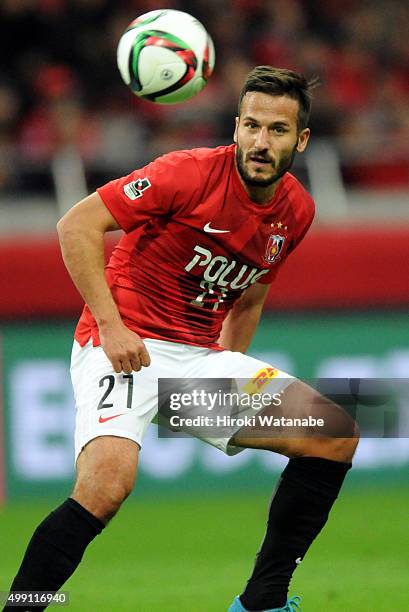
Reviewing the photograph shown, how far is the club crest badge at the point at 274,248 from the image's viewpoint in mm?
5066

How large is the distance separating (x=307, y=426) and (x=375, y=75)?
7.85 metres

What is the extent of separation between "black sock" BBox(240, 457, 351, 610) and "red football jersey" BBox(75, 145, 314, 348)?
0.69 meters

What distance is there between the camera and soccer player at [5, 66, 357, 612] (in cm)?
455

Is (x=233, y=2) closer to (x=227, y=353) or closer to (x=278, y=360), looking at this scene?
(x=278, y=360)

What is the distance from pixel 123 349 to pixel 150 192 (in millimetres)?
613

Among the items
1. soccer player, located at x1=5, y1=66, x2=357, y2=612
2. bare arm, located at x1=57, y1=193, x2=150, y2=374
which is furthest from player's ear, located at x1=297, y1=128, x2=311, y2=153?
bare arm, located at x1=57, y1=193, x2=150, y2=374

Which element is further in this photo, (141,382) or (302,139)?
(302,139)

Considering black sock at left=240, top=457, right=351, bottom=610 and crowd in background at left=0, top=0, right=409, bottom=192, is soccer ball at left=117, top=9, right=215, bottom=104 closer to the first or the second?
black sock at left=240, top=457, right=351, bottom=610

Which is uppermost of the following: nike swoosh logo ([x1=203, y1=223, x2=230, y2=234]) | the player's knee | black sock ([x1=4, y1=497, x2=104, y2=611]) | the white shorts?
nike swoosh logo ([x1=203, y1=223, x2=230, y2=234])

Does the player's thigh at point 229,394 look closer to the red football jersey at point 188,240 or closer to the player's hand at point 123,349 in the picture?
the red football jersey at point 188,240

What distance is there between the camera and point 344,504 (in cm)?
897

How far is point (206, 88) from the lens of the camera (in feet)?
35.6

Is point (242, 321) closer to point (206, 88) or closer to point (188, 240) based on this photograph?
point (188, 240)

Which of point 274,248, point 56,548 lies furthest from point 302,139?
point 56,548
